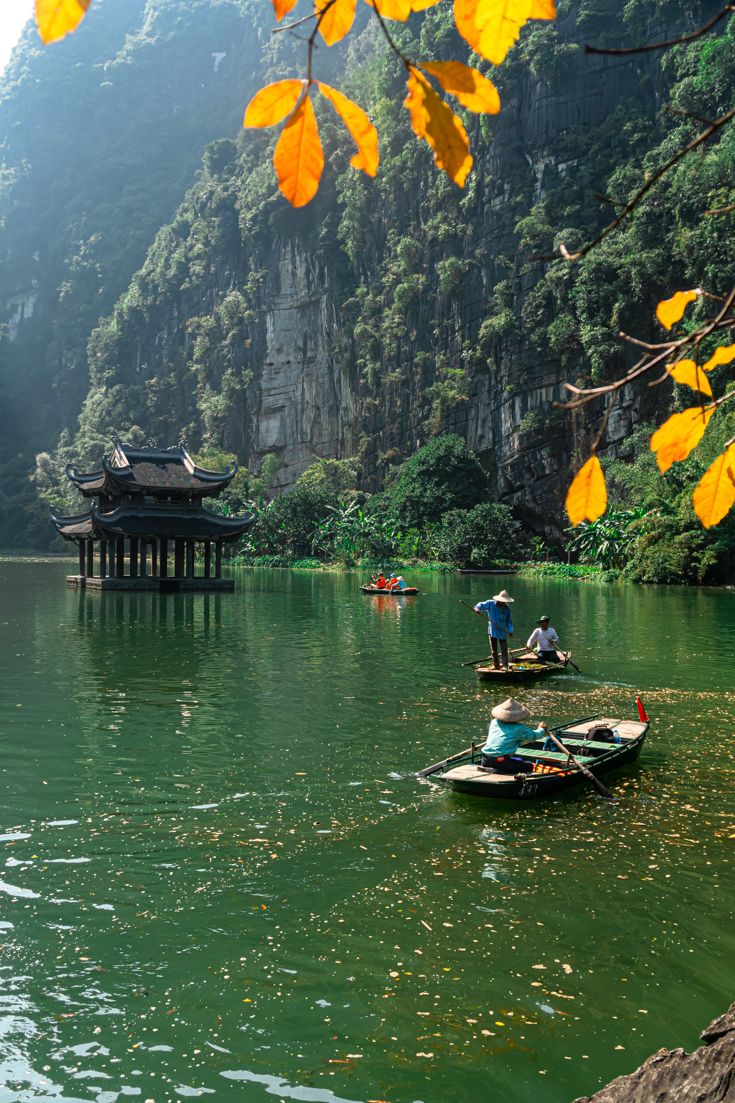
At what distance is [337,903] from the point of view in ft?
22.5

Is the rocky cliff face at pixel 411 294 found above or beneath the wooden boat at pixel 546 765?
above

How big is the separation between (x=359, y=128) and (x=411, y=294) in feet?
253

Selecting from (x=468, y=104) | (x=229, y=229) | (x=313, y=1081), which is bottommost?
(x=313, y=1081)

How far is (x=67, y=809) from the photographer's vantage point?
29.7 ft

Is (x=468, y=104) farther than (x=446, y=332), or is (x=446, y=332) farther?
(x=446, y=332)

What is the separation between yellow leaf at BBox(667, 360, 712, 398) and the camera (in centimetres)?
189

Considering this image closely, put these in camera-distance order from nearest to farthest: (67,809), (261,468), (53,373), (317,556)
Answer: (67,809) → (317,556) → (261,468) → (53,373)

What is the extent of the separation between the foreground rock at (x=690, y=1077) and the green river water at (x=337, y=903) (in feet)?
4.77

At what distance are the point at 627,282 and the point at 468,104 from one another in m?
58.5

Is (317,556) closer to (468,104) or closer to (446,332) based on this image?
(446,332)

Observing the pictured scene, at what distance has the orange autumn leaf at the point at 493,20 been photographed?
1474mm

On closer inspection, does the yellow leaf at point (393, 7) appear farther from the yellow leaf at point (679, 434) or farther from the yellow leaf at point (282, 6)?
the yellow leaf at point (679, 434)

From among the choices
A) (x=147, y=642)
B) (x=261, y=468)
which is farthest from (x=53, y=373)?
(x=147, y=642)

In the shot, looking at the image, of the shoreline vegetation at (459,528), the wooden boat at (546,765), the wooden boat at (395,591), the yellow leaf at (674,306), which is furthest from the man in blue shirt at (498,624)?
the shoreline vegetation at (459,528)
